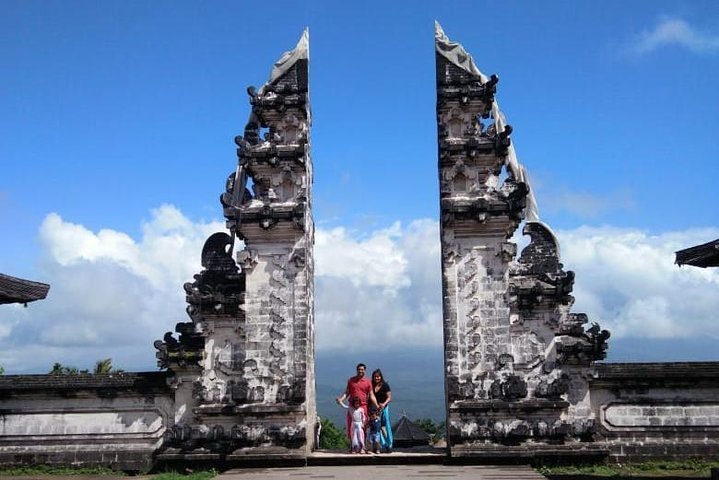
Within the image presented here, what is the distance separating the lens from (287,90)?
17.2 metres

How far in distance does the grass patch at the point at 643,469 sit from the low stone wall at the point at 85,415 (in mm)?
7768

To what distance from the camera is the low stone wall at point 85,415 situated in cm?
1562

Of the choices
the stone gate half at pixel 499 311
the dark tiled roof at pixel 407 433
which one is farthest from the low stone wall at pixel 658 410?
the dark tiled roof at pixel 407 433

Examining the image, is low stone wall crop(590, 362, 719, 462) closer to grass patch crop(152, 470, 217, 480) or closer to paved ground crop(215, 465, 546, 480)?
paved ground crop(215, 465, 546, 480)

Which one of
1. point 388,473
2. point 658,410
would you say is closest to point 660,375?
point 658,410

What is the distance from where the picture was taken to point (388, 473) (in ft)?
44.4

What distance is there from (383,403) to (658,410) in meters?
5.41

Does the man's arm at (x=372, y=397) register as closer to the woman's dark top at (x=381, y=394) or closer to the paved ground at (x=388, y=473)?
the woman's dark top at (x=381, y=394)

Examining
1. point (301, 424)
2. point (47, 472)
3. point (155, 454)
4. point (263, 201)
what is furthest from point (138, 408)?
point (263, 201)

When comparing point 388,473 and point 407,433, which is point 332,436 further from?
point 388,473

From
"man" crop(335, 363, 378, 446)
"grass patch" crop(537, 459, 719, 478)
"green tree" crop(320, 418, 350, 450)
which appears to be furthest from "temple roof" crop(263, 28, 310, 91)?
"green tree" crop(320, 418, 350, 450)

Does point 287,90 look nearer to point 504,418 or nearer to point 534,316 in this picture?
point 534,316

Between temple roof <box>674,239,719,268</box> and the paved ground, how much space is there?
14.0 ft

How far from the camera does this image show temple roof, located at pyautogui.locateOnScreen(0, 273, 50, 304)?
12078 mm
